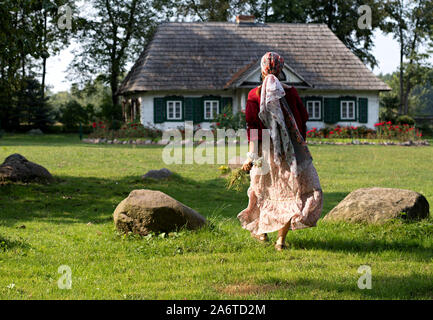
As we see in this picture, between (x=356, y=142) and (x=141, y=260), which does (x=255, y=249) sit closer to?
(x=141, y=260)

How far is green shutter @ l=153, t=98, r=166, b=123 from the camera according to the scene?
105 feet

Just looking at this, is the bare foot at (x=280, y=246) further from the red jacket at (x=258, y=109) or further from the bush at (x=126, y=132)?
the bush at (x=126, y=132)

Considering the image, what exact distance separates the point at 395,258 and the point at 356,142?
21.4m

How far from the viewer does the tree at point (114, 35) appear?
41.8 m

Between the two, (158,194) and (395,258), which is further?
(158,194)

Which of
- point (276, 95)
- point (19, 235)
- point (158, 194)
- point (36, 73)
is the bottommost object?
point (19, 235)

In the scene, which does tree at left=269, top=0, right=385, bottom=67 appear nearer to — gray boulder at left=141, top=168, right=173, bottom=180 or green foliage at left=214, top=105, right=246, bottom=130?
green foliage at left=214, top=105, right=246, bottom=130

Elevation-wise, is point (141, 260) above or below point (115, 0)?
below

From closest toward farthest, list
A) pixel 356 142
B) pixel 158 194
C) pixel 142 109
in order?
1. pixel 158 194
2. pixel 356 142
3. pixel 142 109

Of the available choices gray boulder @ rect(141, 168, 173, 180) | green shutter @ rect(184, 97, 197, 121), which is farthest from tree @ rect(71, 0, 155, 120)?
gray boulder @ rect(141, 168, 173, 180)

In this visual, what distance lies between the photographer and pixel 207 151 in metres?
21.5

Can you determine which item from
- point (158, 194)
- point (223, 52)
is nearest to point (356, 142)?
point (223, 52)

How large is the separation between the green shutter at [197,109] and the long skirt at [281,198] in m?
25.8

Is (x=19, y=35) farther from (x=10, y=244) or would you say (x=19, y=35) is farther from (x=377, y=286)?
(x=377, y=286)
